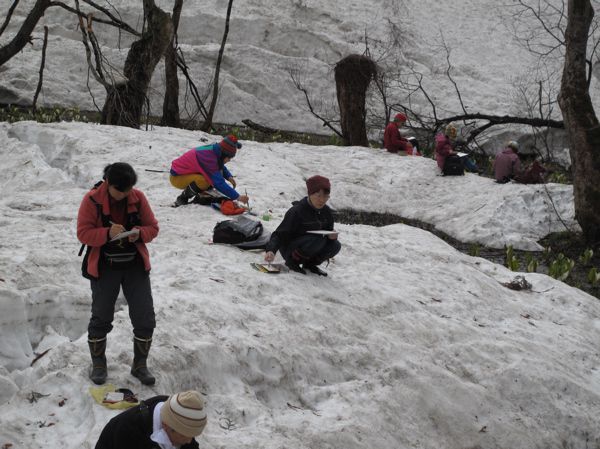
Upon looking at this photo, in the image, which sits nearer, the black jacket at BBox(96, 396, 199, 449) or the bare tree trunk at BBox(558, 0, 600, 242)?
the black jacket at BBox(96, 396, 199, 449)

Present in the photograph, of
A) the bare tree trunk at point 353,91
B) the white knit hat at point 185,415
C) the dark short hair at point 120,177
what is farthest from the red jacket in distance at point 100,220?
the bare tree trunk at point 353,91

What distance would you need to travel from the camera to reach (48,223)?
7.15m

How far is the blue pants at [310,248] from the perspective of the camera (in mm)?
6570

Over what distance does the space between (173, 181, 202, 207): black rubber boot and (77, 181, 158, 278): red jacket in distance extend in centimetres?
462

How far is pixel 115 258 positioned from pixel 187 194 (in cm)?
488

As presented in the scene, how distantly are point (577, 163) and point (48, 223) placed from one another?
823cm

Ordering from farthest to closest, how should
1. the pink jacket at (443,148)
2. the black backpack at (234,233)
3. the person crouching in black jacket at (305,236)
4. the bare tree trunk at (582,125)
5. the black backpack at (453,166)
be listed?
the black backpack at (453,166), the pink jacket at (443,148), the bare tree trunk at (582,125), the black backpack at (234,233), the person crouching in black jacket at (305,236)

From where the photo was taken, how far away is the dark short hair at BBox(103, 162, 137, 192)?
3.97 m

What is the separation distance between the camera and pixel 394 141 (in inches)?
582

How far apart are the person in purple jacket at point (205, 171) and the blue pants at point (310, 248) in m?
2.10

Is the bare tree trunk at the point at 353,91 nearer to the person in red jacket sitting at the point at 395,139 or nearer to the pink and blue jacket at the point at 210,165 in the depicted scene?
the person in red jacket sitting at the point at 395,139

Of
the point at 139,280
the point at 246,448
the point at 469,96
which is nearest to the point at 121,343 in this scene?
the point at 139,280

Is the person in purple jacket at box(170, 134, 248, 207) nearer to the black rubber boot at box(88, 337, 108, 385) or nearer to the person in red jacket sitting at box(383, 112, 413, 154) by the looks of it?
the black rubber boot at box(88, 337, 108, 385)

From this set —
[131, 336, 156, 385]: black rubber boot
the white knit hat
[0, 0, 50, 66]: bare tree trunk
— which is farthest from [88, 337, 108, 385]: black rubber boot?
[0, 0, 50, 66]: bare tree trunk
